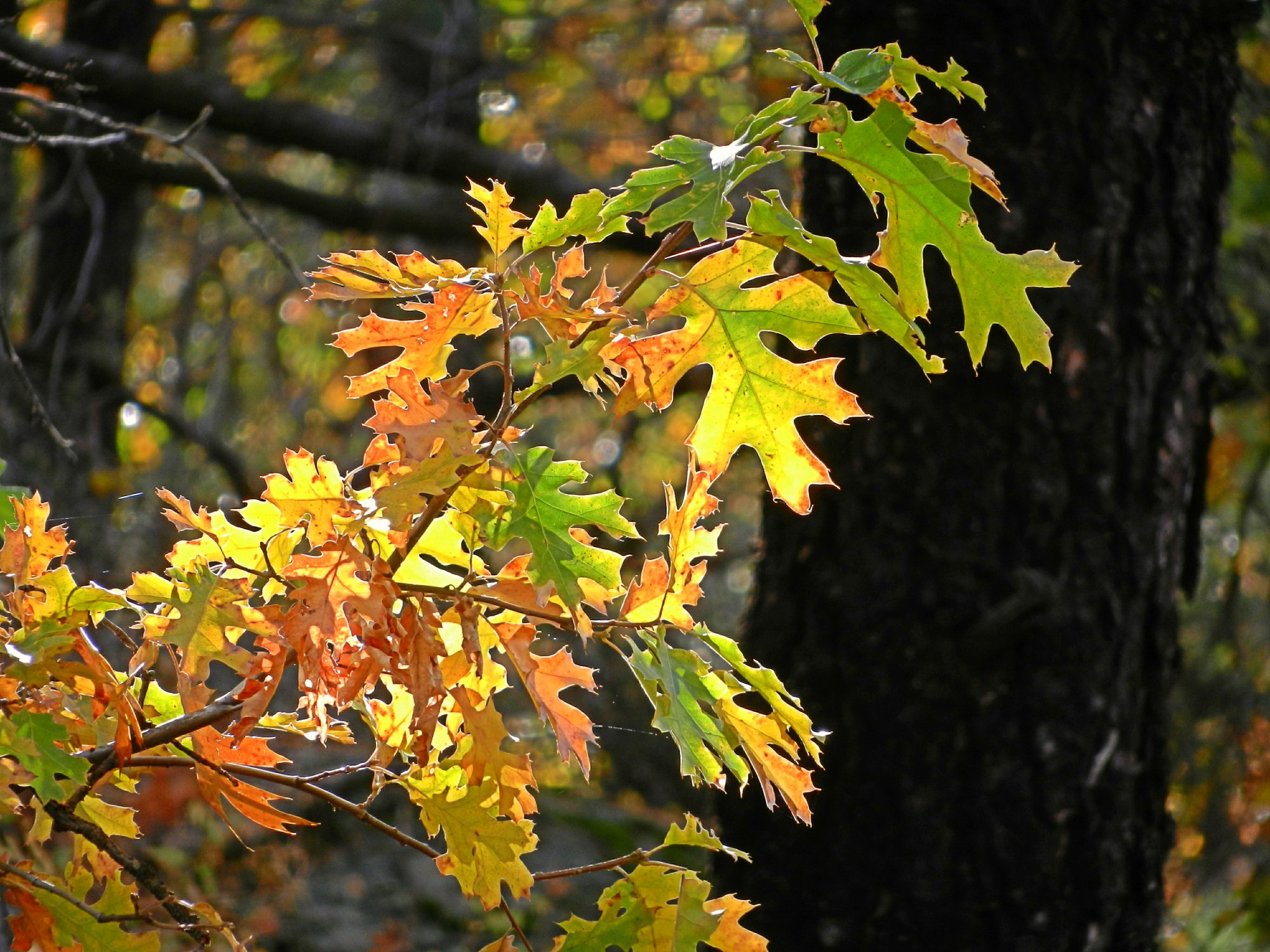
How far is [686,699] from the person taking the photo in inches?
40.9

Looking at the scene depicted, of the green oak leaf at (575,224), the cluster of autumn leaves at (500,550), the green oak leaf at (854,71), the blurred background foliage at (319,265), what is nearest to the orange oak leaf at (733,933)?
the cluster of autumn leaves at (500,550)

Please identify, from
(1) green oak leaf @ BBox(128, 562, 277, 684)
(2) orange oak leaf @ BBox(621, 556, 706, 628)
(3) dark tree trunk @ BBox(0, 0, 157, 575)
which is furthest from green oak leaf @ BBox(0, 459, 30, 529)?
(3) dark tree trunk @ BBox(0, 0, 157, 575)

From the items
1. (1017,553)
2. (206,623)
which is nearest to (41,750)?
(206,623)

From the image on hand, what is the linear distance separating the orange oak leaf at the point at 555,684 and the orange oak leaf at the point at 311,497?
0.64 ft

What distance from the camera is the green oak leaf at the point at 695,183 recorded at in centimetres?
84

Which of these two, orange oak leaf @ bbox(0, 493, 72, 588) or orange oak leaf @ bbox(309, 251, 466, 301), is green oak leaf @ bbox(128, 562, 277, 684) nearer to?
orange oak leaf @ bbox(0, 493, 72, 588)

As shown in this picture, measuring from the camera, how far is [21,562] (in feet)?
3.30

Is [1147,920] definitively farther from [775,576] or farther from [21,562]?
[21,562]

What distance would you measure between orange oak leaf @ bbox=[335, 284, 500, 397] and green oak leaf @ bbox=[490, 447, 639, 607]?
124mm

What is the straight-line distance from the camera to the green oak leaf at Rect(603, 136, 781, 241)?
0.84m

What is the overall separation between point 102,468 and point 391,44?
2939 millimetres

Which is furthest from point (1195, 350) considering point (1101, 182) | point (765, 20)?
point (765, 20)

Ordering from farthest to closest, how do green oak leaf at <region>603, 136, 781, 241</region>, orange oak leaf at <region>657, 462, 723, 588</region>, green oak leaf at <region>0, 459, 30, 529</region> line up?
green oak leaf at <region>0, 459, 30, 529</region>
orange oak leaf at <region>657, 462, 723, 588</region>
green oak leaf at <region>603, 136, 781, 241</region>

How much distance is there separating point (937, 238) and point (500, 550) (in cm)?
46
